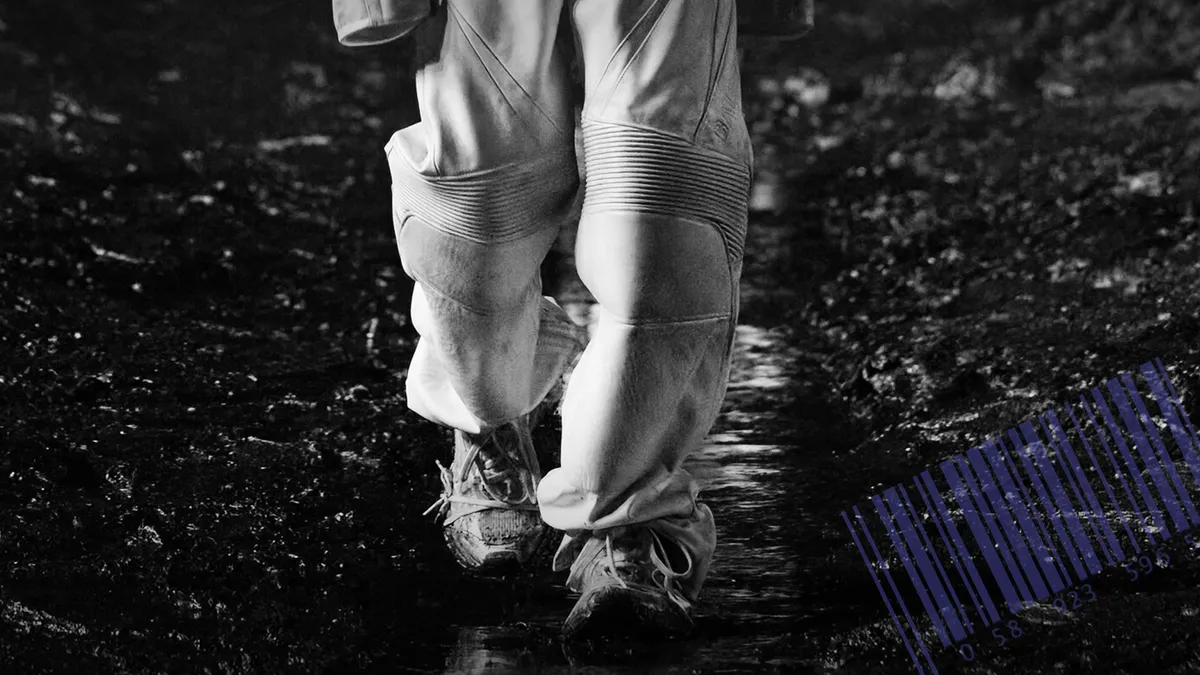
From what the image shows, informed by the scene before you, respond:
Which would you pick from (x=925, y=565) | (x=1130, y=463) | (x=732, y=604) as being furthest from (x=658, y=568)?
(x=1130, y=463)

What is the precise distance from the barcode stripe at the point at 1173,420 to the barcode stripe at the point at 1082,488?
0.57ft

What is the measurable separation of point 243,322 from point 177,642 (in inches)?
75.0

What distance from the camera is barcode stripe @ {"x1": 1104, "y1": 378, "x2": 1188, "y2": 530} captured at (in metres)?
2.64

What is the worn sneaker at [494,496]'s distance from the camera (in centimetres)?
268

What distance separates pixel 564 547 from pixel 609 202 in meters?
0.55

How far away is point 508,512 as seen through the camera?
272 cm

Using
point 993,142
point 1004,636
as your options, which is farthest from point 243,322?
point 993,142

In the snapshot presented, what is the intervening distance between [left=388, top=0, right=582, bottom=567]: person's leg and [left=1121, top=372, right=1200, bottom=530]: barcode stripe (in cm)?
102

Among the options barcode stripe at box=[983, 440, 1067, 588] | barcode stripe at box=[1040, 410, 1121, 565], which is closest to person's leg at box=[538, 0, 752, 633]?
barcode stripe at box=[983, 440, 1067, 588]

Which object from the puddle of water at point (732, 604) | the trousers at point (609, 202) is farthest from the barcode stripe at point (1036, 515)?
the trousers at point (609, 202)

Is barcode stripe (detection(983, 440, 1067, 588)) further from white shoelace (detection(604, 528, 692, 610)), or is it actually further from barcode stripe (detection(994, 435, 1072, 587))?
white shoelace (detection(604, 528, 692, 610))

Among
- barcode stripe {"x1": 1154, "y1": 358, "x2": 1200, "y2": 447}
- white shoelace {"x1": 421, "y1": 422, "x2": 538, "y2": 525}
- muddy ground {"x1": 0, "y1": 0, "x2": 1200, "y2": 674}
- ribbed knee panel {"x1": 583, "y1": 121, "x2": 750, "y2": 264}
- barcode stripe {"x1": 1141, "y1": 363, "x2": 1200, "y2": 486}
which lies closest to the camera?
ribbed knee panel {"x1": 583, "y1": 121, "x2": 750, "y2": 264}

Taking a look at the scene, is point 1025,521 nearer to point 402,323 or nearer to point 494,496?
point 494,496

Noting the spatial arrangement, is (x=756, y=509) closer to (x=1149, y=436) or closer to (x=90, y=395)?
(x=1149, y=436)
